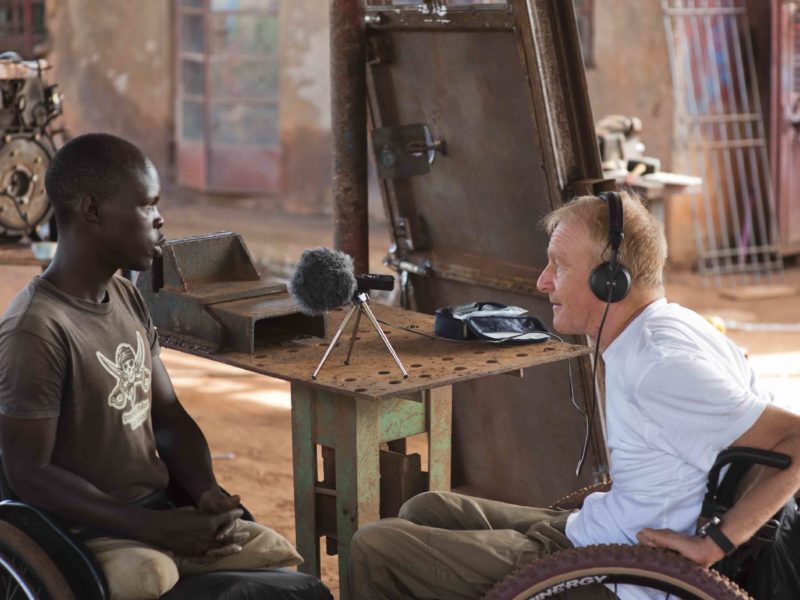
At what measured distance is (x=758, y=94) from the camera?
409 inches

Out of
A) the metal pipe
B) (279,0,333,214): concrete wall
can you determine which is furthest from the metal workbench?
(279,0,333,214): concrete wall

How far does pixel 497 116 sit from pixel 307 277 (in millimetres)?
1316

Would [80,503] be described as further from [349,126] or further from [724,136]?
[724,136]

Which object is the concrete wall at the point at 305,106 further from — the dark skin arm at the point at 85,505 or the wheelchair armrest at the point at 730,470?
the wheelchair armrest at the point at 730,470

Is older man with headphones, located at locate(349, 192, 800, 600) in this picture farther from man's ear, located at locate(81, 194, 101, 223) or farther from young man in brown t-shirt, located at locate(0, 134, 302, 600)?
man's ear, located at locate(81, 194, 101, 223)

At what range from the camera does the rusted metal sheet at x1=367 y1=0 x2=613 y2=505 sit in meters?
4.16

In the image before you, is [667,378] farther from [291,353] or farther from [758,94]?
[758,94]

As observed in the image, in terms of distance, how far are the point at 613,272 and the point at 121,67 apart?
10.3 meters

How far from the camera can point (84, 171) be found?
2.99 meters

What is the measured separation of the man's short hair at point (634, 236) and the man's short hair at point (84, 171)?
1050 millimetres

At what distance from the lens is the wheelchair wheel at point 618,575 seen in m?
2.49

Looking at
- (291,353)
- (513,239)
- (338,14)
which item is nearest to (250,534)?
(291,353)

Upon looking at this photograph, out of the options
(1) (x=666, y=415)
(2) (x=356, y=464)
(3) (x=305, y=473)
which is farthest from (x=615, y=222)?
(3) (x=305, y=473)

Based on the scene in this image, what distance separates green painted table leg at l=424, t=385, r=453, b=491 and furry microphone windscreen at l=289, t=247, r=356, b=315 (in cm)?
47
